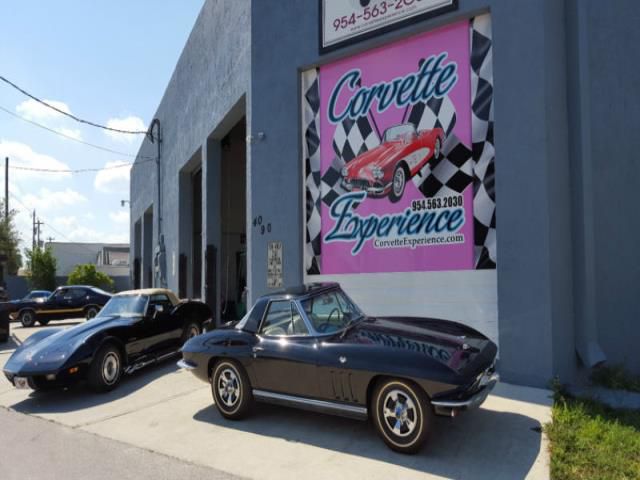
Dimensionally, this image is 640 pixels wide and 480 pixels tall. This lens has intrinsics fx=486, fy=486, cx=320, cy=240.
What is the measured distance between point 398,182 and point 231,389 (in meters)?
4.04

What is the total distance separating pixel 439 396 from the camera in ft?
12.9

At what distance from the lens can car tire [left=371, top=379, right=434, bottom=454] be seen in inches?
158

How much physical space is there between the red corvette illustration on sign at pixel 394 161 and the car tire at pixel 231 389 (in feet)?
12.3

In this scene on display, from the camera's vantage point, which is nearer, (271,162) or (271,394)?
(271,394)

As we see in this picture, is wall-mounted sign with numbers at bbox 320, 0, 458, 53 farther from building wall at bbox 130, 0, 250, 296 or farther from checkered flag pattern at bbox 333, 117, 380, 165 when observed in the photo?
building wall at bbox 130, 0, 250, 296

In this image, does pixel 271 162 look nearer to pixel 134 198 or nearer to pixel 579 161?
pixel 579 161

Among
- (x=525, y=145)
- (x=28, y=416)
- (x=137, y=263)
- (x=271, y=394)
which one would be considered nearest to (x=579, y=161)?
(x=525, y=145)

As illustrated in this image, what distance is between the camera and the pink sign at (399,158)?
7.00m

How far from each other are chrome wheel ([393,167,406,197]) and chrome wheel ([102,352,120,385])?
4.87 m

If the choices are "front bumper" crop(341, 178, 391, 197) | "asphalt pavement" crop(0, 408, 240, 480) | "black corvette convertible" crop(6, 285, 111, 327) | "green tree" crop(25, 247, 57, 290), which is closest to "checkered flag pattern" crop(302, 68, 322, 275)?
"front bumper" crop(341, 178, 391, 197)

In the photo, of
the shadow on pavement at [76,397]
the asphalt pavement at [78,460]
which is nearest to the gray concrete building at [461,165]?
the shadow on pavement at [76,397]

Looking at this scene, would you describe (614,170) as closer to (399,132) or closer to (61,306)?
(399,132)

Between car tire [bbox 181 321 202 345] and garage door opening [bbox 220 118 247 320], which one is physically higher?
garage door opening [bbox 220 118 247 320]

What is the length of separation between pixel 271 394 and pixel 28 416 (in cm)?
335
